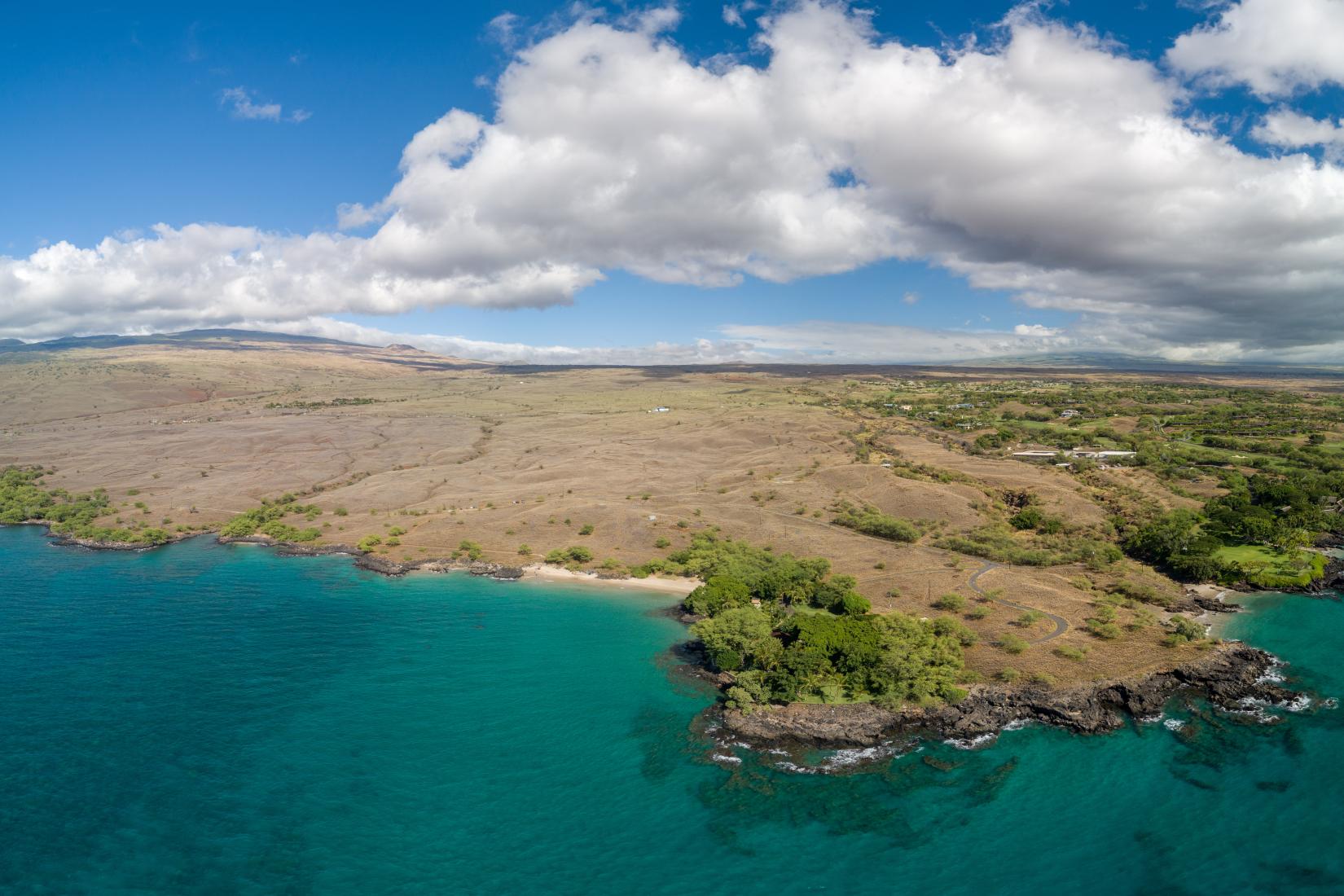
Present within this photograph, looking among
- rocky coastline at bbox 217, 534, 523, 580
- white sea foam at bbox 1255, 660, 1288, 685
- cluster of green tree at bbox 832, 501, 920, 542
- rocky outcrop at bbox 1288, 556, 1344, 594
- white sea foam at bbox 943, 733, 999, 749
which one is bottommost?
white sea foam at bbox 943, 733, 999, 749

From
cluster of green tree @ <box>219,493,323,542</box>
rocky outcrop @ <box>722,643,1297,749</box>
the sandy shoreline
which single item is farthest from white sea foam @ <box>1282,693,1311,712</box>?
cluster of green tree @ <box>219,493,323,542</box>

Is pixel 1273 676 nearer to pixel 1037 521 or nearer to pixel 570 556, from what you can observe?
pixel 1037 521

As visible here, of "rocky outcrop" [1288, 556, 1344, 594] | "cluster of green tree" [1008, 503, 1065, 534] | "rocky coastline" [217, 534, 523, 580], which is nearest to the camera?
"rocky outcrop" [1288, 556, 1344, 594]

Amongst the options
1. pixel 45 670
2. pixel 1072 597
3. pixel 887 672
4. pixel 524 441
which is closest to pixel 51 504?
pixel 45 670

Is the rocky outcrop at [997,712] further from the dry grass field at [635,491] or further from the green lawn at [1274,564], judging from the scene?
the green lawn at [1274,564]

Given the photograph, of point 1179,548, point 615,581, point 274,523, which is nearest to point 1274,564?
point 1179,548

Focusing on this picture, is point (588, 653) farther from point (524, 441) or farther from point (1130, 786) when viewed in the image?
point (524, 441)

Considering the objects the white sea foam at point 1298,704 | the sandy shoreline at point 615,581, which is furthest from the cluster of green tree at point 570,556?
the white sea foam at point 1298,704

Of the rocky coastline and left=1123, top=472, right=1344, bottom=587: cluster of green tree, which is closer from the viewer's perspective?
left=1123, top=472, right=1344, bottom=587: cluster of green tree

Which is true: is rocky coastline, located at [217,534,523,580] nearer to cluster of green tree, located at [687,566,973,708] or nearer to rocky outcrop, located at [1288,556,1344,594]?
cluster of green tree, located at [687,566,973,708]
